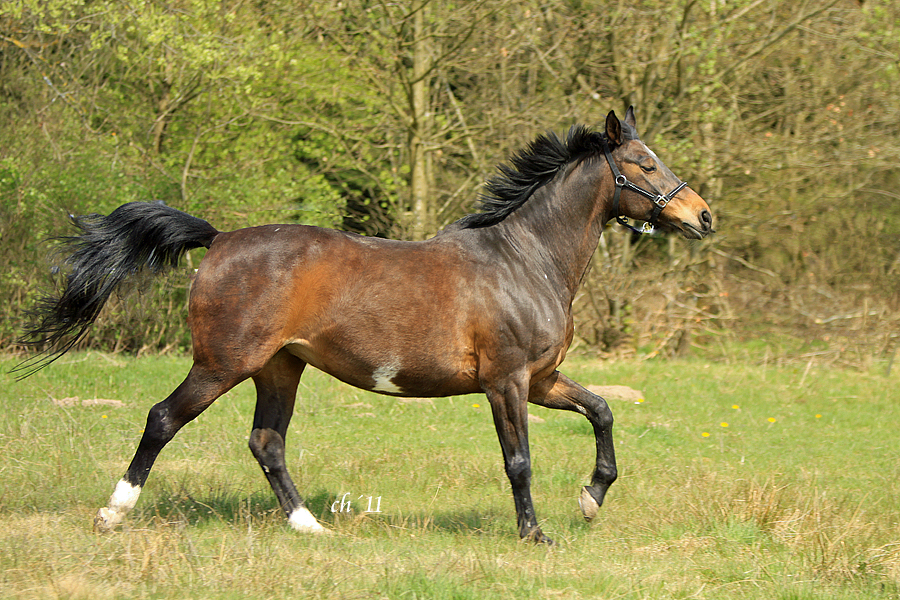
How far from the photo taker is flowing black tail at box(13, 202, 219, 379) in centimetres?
506

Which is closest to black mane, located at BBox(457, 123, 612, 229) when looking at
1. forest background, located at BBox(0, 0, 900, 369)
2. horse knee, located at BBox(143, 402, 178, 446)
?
horse knee, located at BBox(143, 402, 178, 446)

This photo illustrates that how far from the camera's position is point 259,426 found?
5328mm

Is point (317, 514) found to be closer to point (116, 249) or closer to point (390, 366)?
point (390, 366)

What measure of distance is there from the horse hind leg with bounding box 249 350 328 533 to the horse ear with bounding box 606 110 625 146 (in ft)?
7.68

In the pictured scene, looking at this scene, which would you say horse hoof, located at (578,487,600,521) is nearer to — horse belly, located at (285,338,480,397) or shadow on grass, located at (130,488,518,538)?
shadow on grass, located at (130,488,518,538)

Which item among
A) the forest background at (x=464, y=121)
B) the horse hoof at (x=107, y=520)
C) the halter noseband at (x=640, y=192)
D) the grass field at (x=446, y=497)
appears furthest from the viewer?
the forest background at (x=464, y=121)

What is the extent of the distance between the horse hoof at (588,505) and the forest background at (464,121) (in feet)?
22.7

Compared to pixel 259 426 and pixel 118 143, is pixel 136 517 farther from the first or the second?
pixel 118 143

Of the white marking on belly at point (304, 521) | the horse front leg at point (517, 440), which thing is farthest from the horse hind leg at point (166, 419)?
the horse front leg at point (517, 440)

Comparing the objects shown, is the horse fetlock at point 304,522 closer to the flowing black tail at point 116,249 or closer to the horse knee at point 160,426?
the horse knee at point 160,426

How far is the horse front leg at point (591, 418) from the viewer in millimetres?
5207

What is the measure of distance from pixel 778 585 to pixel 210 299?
10.6 feet

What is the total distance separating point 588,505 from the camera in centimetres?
519

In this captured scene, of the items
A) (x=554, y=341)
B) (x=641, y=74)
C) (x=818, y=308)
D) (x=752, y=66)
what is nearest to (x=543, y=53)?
(x=641, y=74)
